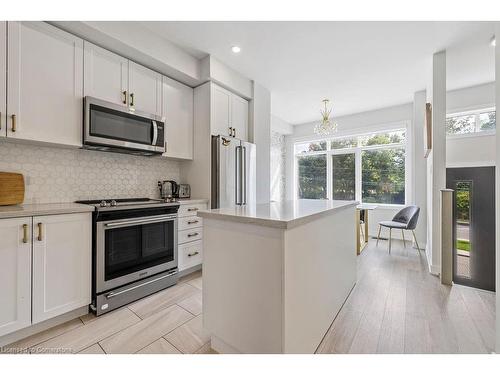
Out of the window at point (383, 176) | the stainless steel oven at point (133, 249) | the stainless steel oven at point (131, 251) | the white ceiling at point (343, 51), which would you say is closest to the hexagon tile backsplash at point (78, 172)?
the stainless steel oven at point (131, 251)

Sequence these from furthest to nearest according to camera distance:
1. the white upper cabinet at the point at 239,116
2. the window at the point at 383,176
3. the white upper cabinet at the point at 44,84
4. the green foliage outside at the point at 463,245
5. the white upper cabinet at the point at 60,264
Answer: the window at the point at 383,176, the white upper cabinet at the point at 239,116, the green foliage outside at the point at 463,245, the white upper cabinet at the point at 44,84, the white upper cabinet at the point at 60,264

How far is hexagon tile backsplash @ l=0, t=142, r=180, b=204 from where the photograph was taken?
196cm

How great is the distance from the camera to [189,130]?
3.05 metres

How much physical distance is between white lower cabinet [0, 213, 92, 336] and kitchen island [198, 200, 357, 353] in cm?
112

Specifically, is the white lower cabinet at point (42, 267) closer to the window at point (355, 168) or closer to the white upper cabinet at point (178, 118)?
the white upper cabinet at point (178, 118)

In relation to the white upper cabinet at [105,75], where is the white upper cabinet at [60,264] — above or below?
below

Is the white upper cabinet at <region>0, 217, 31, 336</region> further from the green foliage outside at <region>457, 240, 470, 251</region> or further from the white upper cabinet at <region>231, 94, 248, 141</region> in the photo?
the green foliage outside at <region>457, 240, 470, 251</region>

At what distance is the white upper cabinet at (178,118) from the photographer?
2781 mm

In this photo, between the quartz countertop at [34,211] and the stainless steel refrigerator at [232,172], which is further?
the stainless steel refrigerator at [232,172]

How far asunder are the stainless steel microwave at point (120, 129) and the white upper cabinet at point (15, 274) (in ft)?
2.97


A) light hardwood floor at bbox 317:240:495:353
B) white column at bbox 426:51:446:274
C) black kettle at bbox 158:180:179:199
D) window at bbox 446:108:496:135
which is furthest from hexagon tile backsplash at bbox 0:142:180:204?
window at bbox 446:108:496:135

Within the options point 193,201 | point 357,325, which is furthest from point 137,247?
point 357,325
